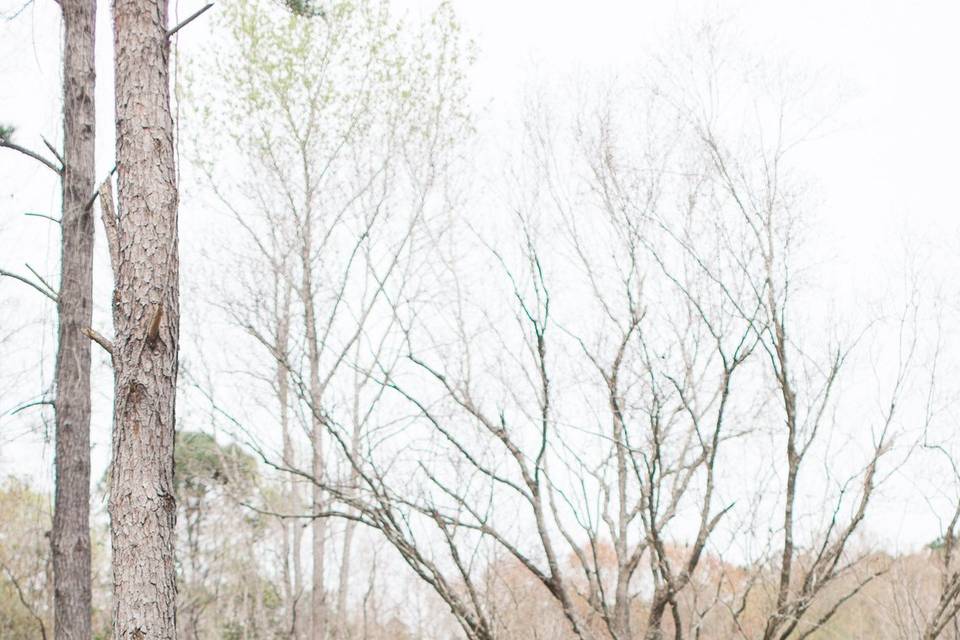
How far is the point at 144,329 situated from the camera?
114 inches

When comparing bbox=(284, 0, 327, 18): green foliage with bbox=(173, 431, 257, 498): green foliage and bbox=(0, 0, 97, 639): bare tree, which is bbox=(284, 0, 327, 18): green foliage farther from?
bbox=(173, 431, 257, 498): green foliage

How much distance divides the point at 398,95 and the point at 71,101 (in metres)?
4.87

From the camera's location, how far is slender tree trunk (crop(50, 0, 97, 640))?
4.79 metres

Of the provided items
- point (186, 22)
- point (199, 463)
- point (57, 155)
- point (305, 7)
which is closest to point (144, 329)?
point (186, 22)

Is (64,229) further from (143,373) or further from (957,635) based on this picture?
(957,635)

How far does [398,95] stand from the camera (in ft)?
31.4

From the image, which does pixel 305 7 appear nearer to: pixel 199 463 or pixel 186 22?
pixel 186 22

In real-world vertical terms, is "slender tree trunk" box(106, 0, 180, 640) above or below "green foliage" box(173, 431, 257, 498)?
below

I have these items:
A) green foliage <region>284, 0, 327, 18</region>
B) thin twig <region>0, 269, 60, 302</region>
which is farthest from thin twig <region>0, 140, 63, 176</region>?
green foliage <region>284, 0, 327, 18</region>

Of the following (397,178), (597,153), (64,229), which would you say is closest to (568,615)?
(597,153)

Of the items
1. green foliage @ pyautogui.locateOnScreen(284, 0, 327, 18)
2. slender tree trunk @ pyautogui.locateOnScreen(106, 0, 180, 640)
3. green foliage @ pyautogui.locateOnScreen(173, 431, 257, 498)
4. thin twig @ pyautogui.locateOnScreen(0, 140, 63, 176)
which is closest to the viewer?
slender tree trunk @ pyautogui.locateOnScreen(106, 0, 180, 640)

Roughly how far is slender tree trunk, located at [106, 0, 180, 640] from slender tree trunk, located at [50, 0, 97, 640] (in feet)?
6.46

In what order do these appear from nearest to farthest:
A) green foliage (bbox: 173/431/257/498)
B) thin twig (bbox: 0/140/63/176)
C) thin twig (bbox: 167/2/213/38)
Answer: thin twig (bbox: 167/2/213/38), thin twig (bbox: 0/140/63/176), green foliage (bbox: 173/431/257/498)

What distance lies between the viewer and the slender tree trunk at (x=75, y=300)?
15.7ft
